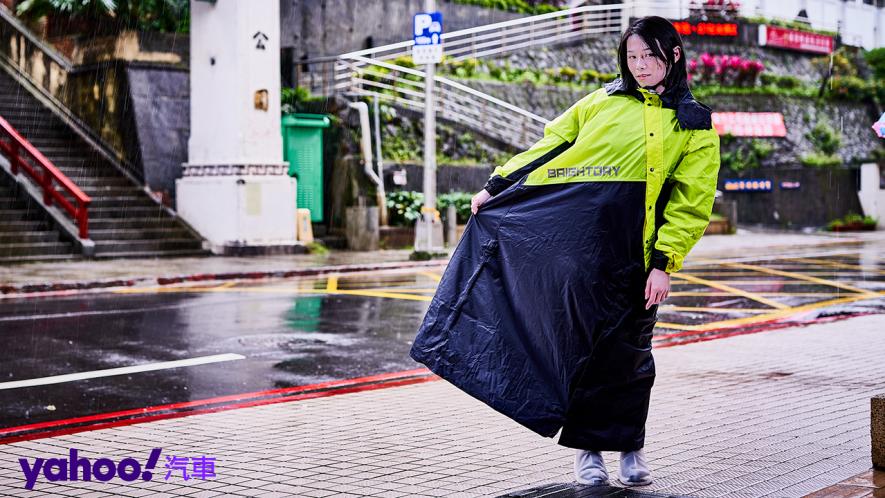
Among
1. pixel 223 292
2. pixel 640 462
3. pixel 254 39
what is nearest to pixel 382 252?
pixel 254 39

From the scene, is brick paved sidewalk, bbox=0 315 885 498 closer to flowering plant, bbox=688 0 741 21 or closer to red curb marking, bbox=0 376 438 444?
red curb marking, bbox=0 376 438 444

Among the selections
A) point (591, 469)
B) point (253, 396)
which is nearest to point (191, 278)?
point (253, 396)

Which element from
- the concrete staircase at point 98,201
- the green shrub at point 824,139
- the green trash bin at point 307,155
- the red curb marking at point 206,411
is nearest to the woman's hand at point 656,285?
the red curb marking at point 206,411

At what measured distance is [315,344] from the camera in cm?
1028

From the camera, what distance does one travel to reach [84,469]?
5.48 m

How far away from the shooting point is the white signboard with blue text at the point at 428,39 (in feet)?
69.4

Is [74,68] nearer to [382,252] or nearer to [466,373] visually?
[382,252]

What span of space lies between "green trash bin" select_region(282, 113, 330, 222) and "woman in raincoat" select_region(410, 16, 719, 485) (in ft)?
63.4

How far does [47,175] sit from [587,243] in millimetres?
18079

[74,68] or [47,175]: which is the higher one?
[74,68]

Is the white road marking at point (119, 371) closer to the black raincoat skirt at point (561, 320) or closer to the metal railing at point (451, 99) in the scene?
the black raincoat skirt at point (561, 320)

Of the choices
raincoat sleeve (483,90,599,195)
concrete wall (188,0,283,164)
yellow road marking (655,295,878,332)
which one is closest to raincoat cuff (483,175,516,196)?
raincoat sleeve (483,90,599,195)

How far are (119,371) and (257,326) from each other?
9.28ft

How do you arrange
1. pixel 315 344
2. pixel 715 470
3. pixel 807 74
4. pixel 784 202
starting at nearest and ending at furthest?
1. pixel 715 470
2. pixel 315 344
3. pixel 784 202
4. pixel 807 74
